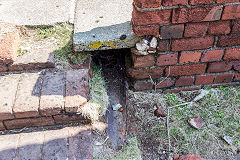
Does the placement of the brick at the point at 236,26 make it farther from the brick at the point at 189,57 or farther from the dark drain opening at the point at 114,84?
the dark drain opening at the point at 114,84

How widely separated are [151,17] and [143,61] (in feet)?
1.31

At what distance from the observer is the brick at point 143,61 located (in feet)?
6.59

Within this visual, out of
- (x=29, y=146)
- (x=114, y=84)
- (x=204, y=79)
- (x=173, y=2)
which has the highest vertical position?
(x=173, y=2)

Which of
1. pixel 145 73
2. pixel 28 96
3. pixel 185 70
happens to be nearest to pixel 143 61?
pixel 145 73

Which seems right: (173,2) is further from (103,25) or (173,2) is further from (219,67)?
(219,67)

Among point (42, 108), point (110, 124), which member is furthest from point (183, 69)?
point (42, 108)

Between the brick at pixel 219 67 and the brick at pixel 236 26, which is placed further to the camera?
the brick at pixel 219 67

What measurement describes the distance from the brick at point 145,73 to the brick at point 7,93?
906mm

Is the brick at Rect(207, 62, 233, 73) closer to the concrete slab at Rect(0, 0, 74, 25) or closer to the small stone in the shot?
the small stone

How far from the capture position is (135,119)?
207 cm

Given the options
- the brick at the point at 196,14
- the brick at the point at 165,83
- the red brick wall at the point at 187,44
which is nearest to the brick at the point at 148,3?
the red brick wall at the point at 187,44

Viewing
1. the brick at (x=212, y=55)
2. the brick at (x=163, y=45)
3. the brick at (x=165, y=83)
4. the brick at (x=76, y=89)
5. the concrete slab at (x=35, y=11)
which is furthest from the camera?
the concrete slab at (x=35, y=11)

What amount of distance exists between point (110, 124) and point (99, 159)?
1.06 feet

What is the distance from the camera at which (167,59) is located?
2035 millimetres
